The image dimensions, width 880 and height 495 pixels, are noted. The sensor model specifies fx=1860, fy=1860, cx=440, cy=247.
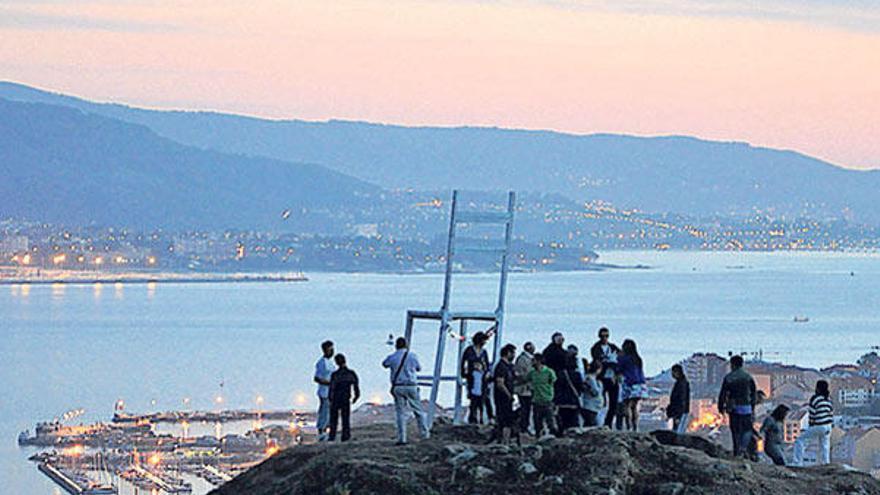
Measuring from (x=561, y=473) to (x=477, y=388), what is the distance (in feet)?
8.50

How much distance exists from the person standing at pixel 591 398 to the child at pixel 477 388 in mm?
735

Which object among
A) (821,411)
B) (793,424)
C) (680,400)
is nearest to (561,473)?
(680,400)

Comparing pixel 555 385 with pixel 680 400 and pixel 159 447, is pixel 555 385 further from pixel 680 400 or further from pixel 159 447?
pixel 159 447

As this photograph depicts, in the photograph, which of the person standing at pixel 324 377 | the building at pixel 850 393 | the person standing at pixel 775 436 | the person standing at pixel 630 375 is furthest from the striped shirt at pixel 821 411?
the building at pixel 850 393

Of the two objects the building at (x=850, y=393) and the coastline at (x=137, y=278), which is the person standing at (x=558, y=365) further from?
the coastline at (x=137, y=278)

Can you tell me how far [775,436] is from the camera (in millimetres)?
12656

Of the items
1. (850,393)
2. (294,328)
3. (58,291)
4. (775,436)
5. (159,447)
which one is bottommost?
(159,447)

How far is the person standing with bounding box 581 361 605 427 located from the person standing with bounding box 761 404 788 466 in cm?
115

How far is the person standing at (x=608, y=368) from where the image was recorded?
1316 cm

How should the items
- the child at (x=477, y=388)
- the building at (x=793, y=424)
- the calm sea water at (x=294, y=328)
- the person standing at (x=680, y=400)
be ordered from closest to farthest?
the child at (x=477, y=388) < the person standing at (x=680, y=400) < the building at (x=793, y=424) < the calm sea water at (x=294, y=328)

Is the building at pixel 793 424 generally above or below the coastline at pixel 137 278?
below

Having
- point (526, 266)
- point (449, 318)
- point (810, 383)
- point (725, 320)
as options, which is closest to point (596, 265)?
point (526, 266)

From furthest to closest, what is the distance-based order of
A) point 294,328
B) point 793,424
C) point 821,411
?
point 294,328, point 793,424, point 821,411

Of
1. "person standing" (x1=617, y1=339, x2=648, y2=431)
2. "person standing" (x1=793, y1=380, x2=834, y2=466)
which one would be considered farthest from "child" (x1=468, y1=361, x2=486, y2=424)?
"person standing" (x1=793, y1=380, x2=834, y2=466)
